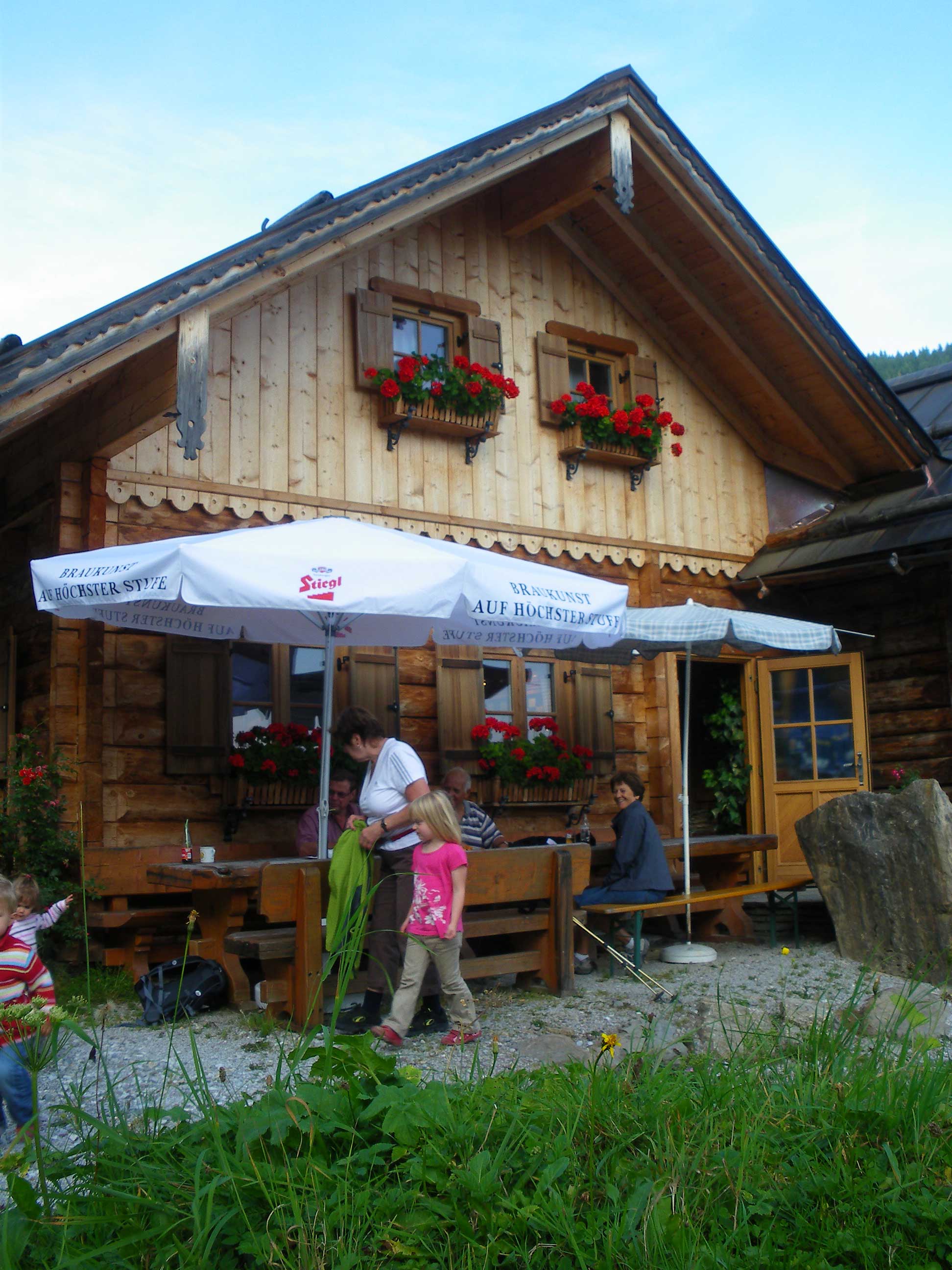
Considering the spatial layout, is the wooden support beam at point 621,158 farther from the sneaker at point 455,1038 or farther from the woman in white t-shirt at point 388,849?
the sneaker at point 455,1038

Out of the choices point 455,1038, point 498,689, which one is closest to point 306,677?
point 498,689

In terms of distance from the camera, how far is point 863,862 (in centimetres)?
702

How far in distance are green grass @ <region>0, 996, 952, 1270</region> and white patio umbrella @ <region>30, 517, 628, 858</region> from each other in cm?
272

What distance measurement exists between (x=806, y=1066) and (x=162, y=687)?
5.17 meters

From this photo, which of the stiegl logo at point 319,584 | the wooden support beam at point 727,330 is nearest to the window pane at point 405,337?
the wooden support beam at point 727,330

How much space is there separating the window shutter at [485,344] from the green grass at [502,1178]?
6900 mm

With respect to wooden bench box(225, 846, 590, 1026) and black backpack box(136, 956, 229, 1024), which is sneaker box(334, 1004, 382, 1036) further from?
black backpack box(136, 956, 229, 1024)

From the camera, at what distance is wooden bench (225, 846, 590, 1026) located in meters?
5.27

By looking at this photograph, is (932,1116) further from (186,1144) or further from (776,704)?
(776,704)

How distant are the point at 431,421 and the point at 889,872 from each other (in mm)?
4387

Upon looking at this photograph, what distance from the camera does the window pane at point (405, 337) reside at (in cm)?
889

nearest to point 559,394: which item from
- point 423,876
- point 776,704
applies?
point 776,704

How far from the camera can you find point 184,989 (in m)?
5.77

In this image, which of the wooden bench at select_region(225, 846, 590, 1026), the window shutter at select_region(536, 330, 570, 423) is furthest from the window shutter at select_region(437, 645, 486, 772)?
the window shutter at select_region(536, 330, 570, 423)
